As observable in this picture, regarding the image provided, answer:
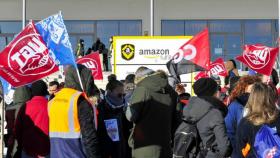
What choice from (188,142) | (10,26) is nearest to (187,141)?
(188,142)

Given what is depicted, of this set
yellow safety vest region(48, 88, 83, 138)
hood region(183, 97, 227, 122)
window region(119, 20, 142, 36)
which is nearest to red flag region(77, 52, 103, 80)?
hood region(183, 97, 227, 122)

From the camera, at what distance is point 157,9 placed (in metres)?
34.3

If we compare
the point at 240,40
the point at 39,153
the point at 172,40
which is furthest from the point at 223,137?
the point at 240,40

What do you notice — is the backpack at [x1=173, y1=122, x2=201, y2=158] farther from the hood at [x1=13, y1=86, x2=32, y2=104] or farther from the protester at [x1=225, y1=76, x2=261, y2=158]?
the hood at [x1=13, y1=86, x2=32, y2=104]

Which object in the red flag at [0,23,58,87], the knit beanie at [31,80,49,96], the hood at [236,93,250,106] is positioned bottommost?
the hood at [236,93,250,106]

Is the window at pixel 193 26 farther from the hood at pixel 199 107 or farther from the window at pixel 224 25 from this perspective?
the hood at pixel 199 107

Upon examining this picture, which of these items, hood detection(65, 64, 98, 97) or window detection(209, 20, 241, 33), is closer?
hood detection(65, 64, 98, 97)

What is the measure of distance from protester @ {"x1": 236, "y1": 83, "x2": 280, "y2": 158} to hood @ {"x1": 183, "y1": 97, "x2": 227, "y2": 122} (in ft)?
2.85

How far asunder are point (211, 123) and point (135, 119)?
34.2 inches

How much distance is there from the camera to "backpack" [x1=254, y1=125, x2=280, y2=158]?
5.81 meters

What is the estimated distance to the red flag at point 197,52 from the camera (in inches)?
473

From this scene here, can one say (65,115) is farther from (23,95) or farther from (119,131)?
(23,95)

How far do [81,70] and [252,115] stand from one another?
6.36 feet

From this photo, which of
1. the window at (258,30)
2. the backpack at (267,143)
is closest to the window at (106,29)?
the window at (258,30)
